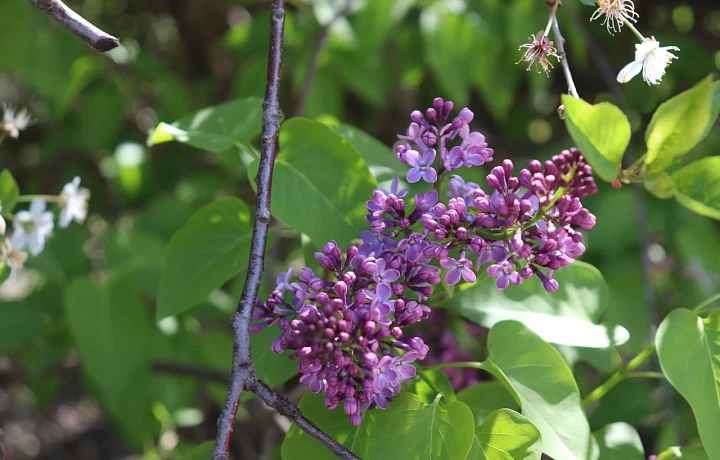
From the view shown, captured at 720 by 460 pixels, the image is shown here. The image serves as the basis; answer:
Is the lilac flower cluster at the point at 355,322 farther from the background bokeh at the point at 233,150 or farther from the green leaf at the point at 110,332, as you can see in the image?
the green leaf at the point at 110,332

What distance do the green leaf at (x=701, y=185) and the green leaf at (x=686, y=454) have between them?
13.9 inches

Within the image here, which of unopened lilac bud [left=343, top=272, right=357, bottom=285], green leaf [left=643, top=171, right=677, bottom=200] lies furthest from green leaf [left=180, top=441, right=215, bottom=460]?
green leaf [left=643, top=171, right=677, bottom=200]

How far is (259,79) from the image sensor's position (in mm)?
2107

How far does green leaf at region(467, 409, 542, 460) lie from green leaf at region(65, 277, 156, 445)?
103cm

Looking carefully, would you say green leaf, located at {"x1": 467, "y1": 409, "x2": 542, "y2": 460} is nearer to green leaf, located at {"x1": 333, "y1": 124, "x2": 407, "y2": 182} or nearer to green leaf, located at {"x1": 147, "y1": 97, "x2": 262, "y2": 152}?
green leaf, located at {"x1": 333, "y1": 124, "x2": 407, "y2": 182}

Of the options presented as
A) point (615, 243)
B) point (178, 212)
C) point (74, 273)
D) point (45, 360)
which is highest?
point (615, 243)

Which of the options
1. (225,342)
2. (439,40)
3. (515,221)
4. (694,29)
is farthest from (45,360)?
(694,29)

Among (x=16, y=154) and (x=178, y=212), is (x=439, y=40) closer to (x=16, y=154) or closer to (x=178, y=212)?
(x=178, y=212)

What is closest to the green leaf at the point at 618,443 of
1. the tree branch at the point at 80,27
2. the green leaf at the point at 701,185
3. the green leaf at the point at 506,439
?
the green leaf at the point at 506,439

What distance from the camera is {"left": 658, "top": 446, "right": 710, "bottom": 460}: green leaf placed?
102 centimetres

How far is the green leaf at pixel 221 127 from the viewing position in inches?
44.6

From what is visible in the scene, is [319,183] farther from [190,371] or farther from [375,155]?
[190,371]

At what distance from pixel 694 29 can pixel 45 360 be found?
8.42 ft

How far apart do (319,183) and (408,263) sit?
22 cm
